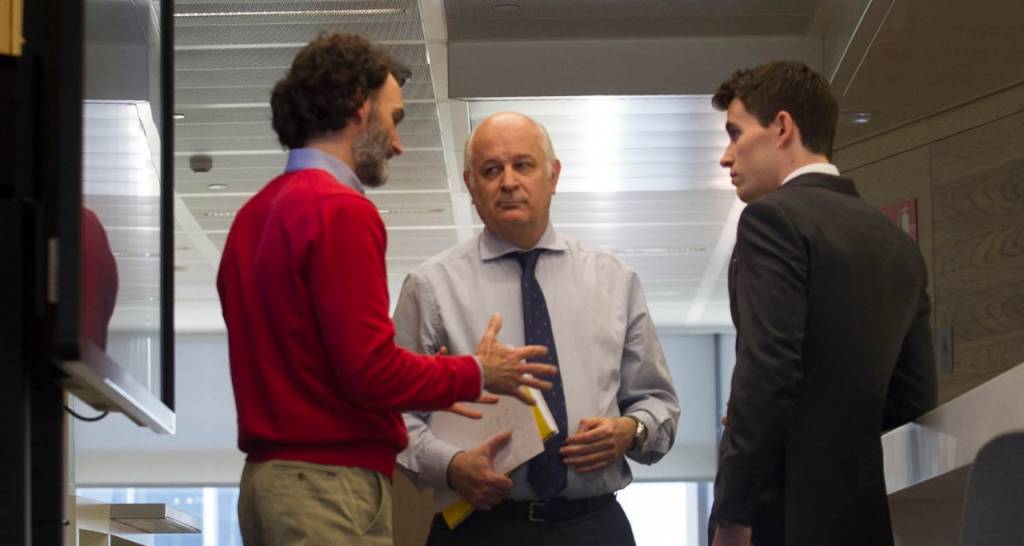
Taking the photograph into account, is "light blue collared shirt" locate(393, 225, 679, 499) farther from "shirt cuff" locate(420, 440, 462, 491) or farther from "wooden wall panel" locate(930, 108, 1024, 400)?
"wooden wall panel" locate(930, 108, 1024, 400)

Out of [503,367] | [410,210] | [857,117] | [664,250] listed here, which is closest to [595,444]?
[503,367]

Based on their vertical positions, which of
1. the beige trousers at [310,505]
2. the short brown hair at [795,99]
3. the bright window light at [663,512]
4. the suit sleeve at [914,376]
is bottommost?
the bright window light at [663,512]

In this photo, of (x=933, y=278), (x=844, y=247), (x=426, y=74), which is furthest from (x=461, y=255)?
(x=426, y=74)

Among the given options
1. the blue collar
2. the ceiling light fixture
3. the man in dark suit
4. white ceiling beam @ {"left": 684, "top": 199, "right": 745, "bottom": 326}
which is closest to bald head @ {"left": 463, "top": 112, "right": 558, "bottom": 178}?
the blue collar

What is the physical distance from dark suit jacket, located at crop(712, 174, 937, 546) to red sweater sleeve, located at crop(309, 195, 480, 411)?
2.08 feet

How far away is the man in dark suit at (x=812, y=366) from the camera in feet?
8.47

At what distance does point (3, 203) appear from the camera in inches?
73.7

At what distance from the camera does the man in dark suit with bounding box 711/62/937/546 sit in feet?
8.47

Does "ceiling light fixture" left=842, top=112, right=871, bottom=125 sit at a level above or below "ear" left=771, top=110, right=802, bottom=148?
above

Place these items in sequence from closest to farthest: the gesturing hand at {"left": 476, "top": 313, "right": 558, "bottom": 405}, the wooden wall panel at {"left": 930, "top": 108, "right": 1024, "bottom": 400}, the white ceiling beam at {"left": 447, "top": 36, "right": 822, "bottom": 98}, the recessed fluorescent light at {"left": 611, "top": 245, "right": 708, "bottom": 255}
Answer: the gesturing hand at {"left": 476, "top": 313, "right": 558, "bottom": 405} < the wooden wall panel at {"left": 930, "top": 108, "right": 1024, "bottom": 400} < the white ceiling beam at {"left": 447, "top": 36, "right": 822, "bottom": 98} < the recessed fluorescent light at {"left": 611, "top": 245, "right": 708, "bottom": 255}

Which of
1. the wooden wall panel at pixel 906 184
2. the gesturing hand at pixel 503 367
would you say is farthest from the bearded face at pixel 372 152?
the wooden wall panel at pixel 906 184

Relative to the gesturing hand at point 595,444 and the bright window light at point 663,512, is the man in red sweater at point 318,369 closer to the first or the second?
the gesturing hand at point 595,444

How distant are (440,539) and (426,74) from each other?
18.9ft

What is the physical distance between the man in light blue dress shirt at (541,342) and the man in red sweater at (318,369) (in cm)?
58
